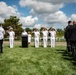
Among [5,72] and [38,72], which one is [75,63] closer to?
[38,72]

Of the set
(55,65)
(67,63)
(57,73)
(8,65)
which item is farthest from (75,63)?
(8,65)

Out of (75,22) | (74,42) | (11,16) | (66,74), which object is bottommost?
(66,74)

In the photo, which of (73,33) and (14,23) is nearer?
(73,33)

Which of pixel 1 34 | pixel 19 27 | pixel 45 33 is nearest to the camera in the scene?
pixel 1 34

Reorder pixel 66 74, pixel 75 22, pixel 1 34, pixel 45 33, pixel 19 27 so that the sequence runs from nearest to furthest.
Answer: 1. pixel 66 74
2. pixel 75 22
3. pixel 1 34
4. pixel 45 33
5. pixel 19 27

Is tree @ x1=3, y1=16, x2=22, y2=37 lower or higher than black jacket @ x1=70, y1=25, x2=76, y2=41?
higher

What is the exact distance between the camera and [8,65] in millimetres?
10773

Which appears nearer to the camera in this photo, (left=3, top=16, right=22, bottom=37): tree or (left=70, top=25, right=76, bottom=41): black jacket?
(left=70, top=25, right=76, bottom=41): black jacket

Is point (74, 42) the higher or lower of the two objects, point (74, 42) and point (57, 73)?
the higher

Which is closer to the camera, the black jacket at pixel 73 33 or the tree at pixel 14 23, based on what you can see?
the black jacket at pixel 73 33

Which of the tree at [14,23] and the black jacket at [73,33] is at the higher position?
the tree at [14,23]

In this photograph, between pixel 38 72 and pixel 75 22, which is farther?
pixel 75 22

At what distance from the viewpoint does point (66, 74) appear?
8.99m

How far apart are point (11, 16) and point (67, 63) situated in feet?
174
